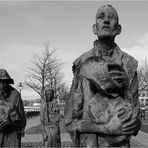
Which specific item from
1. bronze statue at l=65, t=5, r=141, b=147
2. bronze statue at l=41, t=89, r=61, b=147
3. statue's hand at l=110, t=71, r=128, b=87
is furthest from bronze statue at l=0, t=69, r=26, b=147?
bronze statue at l=41, t=89, r=61, b=147

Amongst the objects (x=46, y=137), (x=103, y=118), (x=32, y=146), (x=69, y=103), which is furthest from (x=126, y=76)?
(x=32, y=146)

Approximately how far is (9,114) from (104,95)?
16.2ft

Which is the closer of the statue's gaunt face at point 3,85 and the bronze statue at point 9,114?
the bronze statue at point 9,114

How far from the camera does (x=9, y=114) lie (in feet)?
24.3

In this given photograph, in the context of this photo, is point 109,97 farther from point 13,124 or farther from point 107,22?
point 13,124

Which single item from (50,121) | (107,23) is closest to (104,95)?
(107,23)

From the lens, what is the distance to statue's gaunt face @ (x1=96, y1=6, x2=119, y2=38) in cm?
294

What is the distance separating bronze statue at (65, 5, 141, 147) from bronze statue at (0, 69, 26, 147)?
4589 mm

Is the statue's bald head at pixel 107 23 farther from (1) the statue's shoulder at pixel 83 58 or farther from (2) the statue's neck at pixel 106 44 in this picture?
(1) the statue's shoulder at pixel 83 58

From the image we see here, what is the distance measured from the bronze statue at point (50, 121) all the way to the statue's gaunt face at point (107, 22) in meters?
11.5

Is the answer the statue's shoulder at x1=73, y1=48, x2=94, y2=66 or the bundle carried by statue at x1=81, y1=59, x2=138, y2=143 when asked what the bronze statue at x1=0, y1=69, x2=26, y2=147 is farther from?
the bundle carried by statue at x1=81, y1=59, x2=138, y2=143

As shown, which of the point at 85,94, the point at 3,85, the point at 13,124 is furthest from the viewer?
the point at 3,85

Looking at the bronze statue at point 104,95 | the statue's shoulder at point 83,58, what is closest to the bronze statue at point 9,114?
the statue's shoulder at point 83,58

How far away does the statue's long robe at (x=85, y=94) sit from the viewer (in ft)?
9.25
